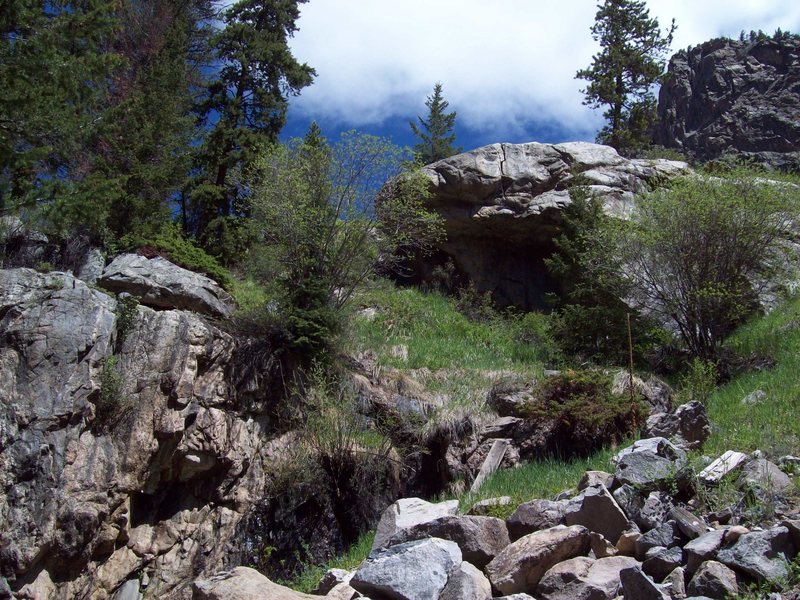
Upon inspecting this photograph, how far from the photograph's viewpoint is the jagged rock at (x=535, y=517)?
6.91 m

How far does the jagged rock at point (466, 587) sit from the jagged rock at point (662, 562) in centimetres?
132

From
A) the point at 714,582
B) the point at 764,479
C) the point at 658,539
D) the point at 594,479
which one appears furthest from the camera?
the point at 594,479

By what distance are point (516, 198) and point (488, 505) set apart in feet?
39.4

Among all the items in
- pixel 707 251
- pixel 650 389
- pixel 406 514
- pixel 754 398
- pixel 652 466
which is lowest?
pixel 406 514

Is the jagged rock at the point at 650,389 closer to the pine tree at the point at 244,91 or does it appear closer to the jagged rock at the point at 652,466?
the jagged rock at the point at 652,466

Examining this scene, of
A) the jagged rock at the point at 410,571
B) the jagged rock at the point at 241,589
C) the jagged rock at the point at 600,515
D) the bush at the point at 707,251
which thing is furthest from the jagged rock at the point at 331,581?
the bush at the point at 707,251

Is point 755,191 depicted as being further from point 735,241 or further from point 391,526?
point 391,526

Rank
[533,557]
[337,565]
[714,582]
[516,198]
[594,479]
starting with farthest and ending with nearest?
[516,198] → [337,565] → [594,479] → [533,557] → [714,582]

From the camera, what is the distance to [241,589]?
5410mm

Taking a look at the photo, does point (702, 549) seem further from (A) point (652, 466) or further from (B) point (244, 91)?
(B) point (244, 91)

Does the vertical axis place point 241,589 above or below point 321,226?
below

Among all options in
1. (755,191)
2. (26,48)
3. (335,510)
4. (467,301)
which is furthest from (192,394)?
(755,191)

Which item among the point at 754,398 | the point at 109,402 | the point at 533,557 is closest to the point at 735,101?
the point at 754,398

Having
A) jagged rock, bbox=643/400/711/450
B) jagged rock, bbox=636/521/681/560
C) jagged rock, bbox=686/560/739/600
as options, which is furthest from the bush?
jagged rock, bbox=686/560/739/600
